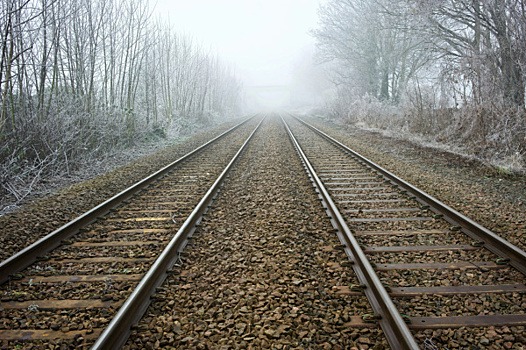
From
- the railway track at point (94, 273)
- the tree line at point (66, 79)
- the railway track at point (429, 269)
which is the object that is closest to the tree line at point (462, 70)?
the railway track at point (429, 269)

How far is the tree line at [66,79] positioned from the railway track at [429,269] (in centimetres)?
675

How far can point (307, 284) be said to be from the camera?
3.41 meters

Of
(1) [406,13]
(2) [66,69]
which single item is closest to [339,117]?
(1) [406,13]

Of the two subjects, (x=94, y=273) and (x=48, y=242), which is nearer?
(x=94, y=273)

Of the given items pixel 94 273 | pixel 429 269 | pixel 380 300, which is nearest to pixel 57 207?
pixel 94 273

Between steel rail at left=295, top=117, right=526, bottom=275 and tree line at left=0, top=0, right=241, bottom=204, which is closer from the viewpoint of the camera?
steel rail at left=295, top=117, right=526, bottom=275

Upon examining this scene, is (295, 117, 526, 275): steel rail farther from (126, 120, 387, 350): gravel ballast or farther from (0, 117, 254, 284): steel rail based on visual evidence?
(0, 117, 254, 284): steel rail

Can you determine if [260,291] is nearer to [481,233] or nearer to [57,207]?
[481,233]

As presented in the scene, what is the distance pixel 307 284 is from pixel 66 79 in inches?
394

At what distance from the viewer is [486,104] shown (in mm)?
9297

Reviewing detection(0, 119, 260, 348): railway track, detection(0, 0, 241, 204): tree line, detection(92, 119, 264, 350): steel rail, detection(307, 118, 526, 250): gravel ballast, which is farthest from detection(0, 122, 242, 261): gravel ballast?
detection(307, 118, 526, 250): gravel ballast

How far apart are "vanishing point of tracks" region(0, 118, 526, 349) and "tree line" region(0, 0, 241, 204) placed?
12.6 ft

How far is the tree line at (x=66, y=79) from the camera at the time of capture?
7.45m

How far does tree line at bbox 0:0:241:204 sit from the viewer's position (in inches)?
293
